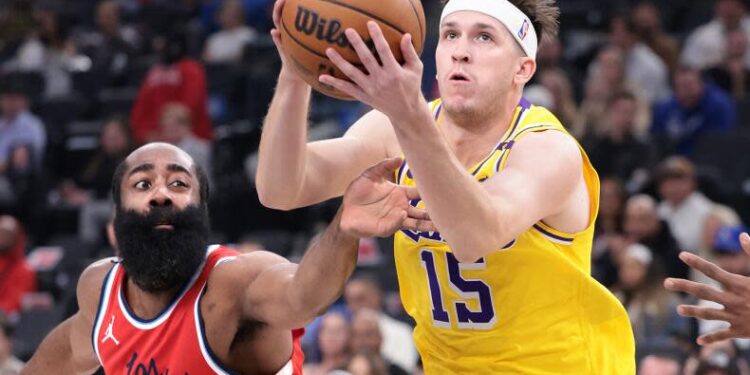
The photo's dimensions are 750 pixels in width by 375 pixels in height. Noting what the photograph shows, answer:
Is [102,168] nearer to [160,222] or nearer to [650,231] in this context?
[650,231]

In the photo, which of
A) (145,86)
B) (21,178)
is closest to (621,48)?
(145,86)

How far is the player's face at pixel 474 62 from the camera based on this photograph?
13.9 feet

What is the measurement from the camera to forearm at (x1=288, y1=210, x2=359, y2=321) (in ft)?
12.9

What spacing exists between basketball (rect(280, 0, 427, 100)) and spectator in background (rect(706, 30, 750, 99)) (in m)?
7.42

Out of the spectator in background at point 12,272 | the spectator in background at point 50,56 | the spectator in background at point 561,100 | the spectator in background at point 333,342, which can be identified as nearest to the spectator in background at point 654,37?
the spectator in background at point 561,100

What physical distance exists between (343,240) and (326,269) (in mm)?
110

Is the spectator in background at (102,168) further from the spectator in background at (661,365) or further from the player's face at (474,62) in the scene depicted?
the player's face at (474,62)

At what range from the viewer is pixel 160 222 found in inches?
181

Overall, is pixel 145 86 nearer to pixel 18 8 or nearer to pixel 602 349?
pixel 18 8

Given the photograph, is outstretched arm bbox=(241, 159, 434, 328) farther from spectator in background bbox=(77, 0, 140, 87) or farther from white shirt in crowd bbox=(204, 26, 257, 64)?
spectator in background bbox=(77, 0, 140, 87)

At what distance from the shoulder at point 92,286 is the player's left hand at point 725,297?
2170 mm

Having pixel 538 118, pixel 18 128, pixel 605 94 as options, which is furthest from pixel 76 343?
pixel 18 128

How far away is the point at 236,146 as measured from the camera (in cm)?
1209

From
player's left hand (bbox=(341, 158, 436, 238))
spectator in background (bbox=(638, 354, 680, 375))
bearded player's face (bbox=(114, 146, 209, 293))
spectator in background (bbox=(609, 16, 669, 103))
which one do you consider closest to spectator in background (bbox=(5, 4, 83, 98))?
spectator in background (bbox=(609, 16, 669, 103))
